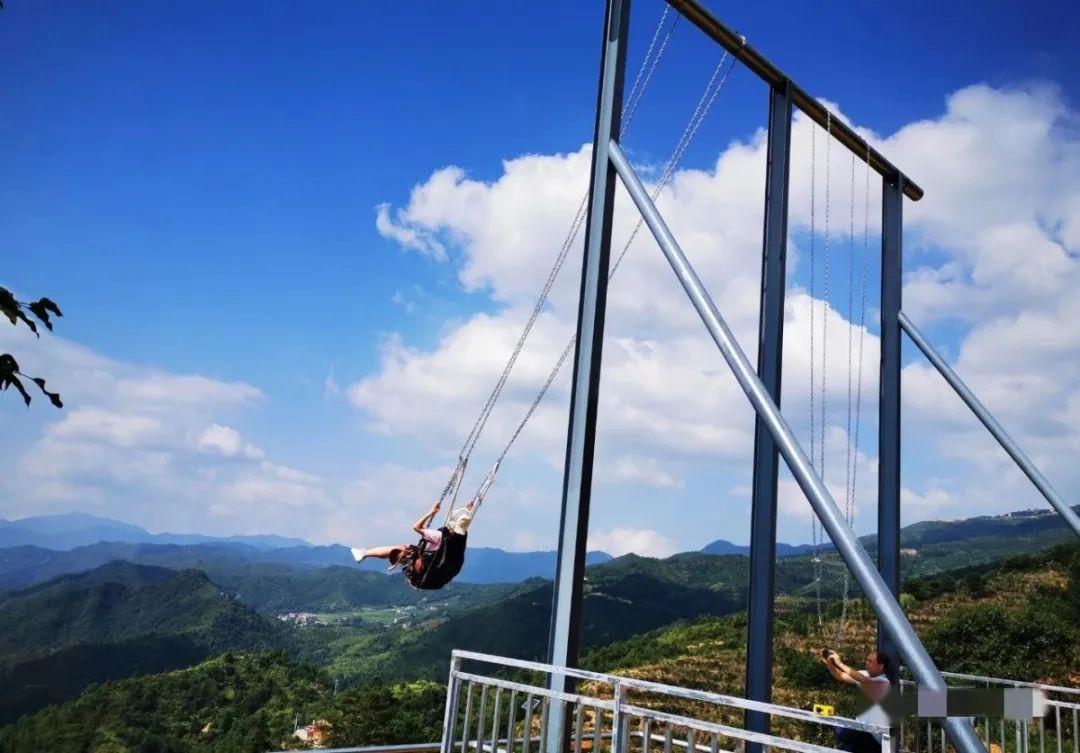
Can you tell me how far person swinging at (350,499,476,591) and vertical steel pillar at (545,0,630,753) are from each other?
1.11 m

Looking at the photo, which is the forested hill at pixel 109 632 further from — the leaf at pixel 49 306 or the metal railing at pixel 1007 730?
the leaf at pixel 49 306

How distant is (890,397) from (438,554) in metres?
4.53

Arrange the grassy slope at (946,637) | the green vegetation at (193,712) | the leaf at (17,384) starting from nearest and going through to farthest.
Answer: the leaf at (17,384) < the grassy slope at (946,637) < the green vegetation at (193,712)

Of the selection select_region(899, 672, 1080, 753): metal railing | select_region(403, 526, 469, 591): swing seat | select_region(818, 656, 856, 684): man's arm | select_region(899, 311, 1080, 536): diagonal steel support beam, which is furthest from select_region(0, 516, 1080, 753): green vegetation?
select_region(403, 526, 469, 591): swing seat

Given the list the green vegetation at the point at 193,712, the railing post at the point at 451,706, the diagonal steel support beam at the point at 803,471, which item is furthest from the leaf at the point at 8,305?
the green vegetation at the point at 193,712

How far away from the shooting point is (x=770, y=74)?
6.50 meters

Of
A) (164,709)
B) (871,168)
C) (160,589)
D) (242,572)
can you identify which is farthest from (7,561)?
(871,168)

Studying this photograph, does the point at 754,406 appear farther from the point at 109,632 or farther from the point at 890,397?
the point at 109,632

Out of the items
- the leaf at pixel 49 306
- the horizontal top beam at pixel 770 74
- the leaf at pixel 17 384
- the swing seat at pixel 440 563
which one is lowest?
the swing seat at pixel 440 563

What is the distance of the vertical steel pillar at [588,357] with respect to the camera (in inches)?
196

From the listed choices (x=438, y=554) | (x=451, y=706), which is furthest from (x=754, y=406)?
(x=438, y=554)

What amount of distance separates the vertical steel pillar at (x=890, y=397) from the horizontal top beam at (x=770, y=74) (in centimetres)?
41

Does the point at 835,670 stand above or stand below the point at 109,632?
above

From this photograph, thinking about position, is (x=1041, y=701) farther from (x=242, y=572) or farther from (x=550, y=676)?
(x=242, y=572)
